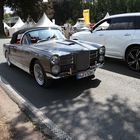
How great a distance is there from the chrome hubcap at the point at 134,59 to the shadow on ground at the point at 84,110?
162 cm

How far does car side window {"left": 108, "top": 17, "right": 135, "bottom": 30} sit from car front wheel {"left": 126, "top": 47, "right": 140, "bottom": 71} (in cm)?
77

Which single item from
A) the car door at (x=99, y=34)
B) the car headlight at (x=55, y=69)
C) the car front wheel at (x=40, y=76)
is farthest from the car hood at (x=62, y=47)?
the car door at (x=99, y=34)

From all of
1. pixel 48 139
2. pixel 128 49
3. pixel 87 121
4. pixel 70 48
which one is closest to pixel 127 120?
pixel 87 121

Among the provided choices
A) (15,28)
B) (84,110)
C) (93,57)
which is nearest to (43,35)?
(93,57)

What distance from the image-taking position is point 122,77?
716 cm

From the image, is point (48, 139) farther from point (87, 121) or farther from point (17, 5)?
point (17, 5)

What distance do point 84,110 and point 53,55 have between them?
1521mm

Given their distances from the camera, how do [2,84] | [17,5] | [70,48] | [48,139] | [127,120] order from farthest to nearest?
[17,5] < [2,84] < [70,48] < [127,120] < [48,139]

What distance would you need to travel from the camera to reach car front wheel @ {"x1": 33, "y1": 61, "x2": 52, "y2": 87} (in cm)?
634

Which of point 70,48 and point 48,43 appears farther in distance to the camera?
point 48,43

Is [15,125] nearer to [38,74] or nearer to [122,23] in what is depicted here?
[38,74]

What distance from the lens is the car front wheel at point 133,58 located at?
25.6ft

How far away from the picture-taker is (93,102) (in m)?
5.40

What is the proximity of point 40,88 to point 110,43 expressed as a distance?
3.33 meters
